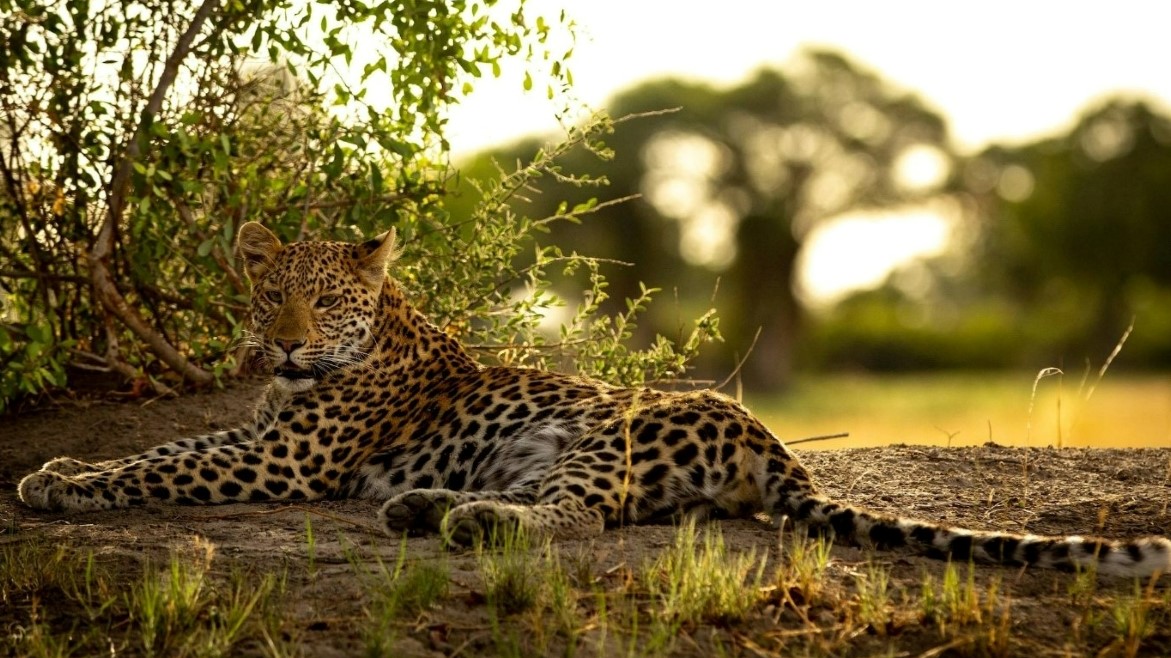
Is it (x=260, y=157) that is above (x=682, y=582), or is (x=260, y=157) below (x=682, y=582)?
above

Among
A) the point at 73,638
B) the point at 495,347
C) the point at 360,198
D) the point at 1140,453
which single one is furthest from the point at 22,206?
the point at 1140,453

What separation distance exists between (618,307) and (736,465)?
118 ft

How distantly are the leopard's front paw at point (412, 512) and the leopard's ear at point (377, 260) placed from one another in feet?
5.86

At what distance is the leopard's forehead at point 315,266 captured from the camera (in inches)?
282

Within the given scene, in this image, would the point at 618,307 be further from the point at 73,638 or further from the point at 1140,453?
the point at 73,638

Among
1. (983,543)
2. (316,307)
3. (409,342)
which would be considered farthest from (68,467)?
(983,543)

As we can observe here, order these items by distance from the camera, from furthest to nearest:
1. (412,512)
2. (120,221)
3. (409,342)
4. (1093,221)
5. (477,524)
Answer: (1093,221), (120,221), (409,342), (412,512), (477,524)

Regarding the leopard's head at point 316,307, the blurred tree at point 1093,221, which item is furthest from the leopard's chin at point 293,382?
the blurred tree at point 1093,221

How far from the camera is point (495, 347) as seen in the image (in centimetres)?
1007

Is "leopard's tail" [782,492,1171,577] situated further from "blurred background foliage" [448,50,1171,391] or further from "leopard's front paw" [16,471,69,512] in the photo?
"blurred background foliage" [448,50,1171,391]

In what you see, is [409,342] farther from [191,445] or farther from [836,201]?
[836,201]

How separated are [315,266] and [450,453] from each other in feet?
3.93

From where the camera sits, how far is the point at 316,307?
714 centimetres

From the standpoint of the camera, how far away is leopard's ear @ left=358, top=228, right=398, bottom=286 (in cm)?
729
